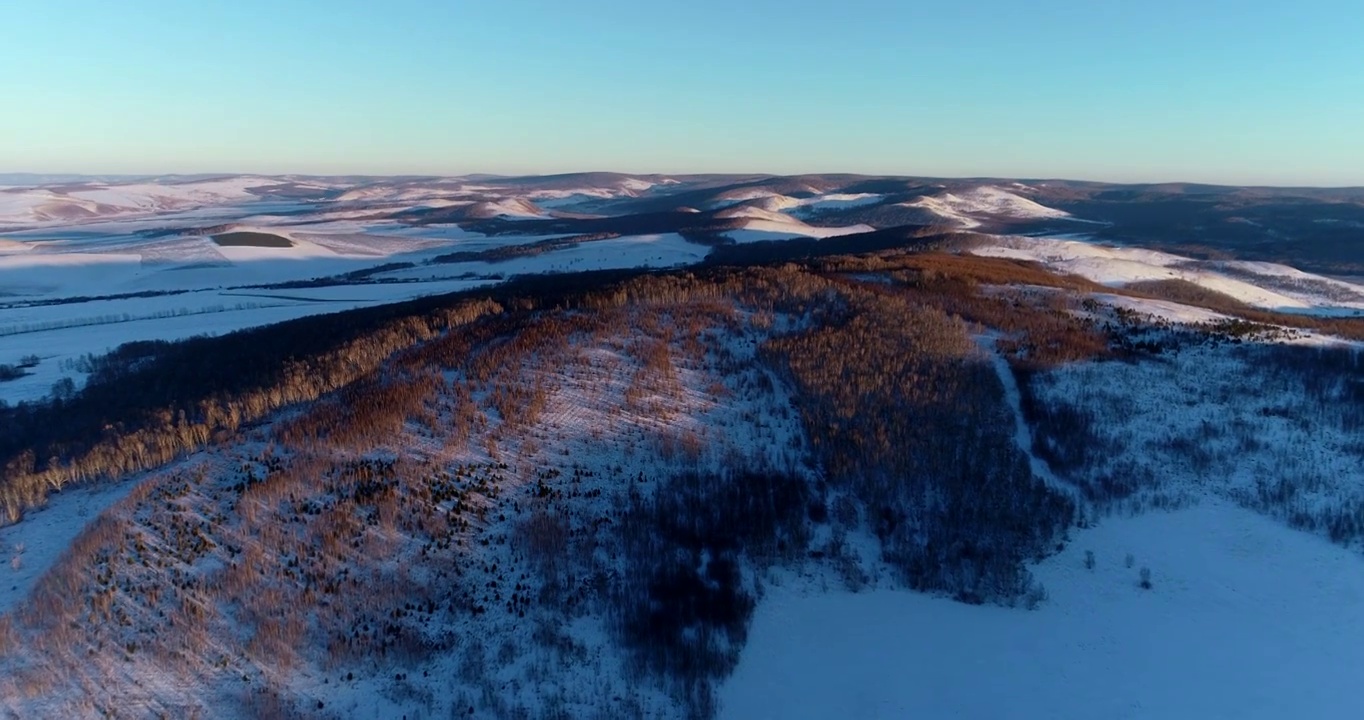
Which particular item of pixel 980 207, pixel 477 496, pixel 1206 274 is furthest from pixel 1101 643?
pixel 980 207

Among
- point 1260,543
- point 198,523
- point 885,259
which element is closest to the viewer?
point 198,523

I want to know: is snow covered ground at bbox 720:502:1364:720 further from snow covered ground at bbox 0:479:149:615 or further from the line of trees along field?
snow covered ground at bbox 0:479:149:615

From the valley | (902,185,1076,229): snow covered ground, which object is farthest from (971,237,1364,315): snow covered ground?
(902,185,1076,229): snow covered ground

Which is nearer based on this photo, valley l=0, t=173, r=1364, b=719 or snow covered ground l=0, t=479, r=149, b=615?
valley l=0, t=173, r=1364, b=719

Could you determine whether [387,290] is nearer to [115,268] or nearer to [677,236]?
[115,268]

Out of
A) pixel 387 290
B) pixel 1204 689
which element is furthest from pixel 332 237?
pixel 1204 689

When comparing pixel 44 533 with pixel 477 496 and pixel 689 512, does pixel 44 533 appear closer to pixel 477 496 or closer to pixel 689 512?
pixel 477 496

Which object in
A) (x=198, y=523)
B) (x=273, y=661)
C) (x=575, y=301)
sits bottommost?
(x=273, y=661)

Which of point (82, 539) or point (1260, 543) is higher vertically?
point (82, 539)

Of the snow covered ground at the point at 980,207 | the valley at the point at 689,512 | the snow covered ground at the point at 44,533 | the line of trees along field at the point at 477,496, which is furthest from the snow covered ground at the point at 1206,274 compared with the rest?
the snow covered ground at the point at 44,533

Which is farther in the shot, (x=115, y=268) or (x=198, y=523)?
(x=115, y=268)
